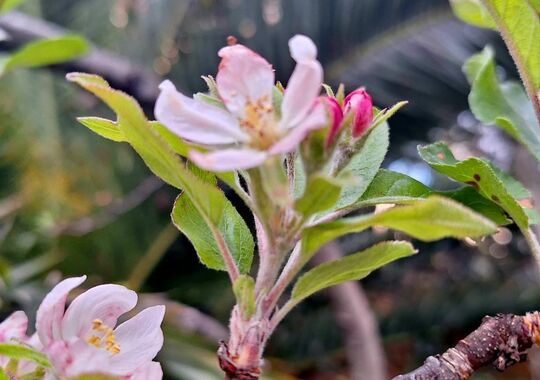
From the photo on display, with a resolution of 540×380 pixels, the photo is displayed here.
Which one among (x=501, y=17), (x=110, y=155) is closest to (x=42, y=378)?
(x=501, y=17)

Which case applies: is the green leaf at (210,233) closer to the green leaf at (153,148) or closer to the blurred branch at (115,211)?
the green leaf at (153,148)

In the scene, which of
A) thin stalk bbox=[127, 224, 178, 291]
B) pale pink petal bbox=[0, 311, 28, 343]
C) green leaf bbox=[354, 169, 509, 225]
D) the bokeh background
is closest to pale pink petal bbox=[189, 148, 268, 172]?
green leaf bbox=[354, 169, 509, 225]

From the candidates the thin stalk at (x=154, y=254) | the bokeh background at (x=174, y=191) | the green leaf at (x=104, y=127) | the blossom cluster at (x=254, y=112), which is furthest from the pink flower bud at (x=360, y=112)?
the thin stalk at (x=154, y=254)

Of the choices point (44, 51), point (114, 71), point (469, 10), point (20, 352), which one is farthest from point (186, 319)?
point (20, 352)

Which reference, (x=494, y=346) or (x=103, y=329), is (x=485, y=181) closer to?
(x=494, y=346)

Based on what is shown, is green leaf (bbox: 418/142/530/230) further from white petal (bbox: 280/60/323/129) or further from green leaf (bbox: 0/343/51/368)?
green leaf (bbox: 0/343/51/368)

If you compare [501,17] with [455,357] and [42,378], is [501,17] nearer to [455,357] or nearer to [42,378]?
[455,357]
